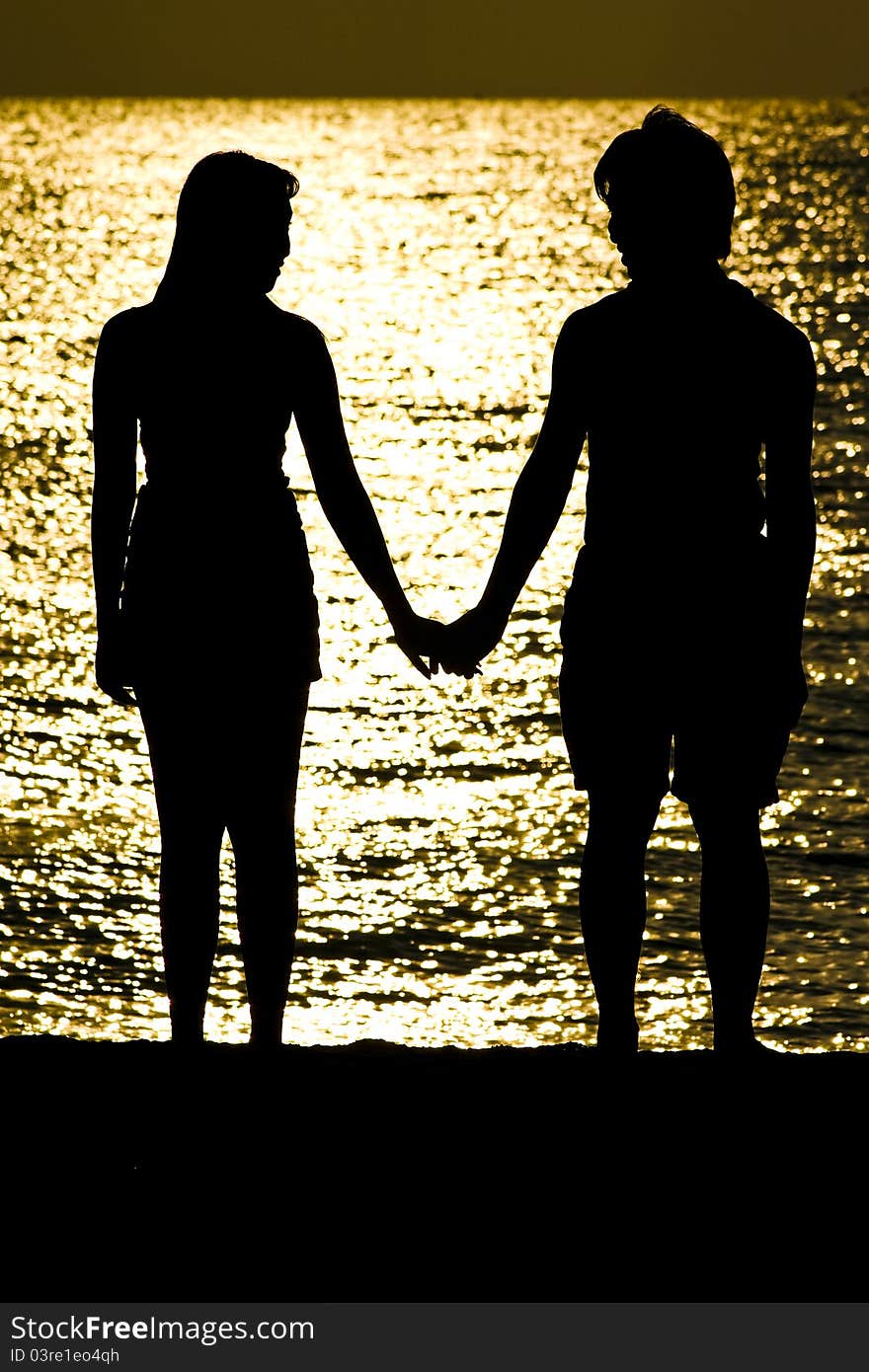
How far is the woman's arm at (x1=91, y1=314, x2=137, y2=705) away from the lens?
15.8ft

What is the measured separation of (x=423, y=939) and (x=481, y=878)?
1.63m

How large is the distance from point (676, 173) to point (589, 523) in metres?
0.87

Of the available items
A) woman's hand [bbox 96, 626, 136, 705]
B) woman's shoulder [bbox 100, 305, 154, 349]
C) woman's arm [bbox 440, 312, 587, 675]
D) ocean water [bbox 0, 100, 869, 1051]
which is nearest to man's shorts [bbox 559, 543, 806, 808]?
woman's arm [bbox 440, 312, 587, 675]

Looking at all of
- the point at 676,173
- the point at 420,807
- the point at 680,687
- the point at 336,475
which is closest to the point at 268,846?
the point at 336,475

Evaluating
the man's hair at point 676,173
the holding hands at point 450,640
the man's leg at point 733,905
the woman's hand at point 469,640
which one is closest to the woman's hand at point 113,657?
the holding hands at point 450,640

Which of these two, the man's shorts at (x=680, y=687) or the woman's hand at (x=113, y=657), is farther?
the woman's hand at (x=113, y=657)

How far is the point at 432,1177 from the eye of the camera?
4.80m

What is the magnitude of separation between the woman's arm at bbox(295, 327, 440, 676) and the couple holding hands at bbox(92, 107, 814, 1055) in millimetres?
11

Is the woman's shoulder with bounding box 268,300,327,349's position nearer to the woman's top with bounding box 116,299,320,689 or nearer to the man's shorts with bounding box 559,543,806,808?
the woman's top with bounding box 116,299,320,689

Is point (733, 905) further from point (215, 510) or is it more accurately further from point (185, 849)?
point (215, 510)

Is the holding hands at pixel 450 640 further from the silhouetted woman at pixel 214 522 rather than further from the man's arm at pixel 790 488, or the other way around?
the man's arm at pixel 790 488

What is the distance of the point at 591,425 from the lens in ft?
16.0

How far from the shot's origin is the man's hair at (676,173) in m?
4.68
